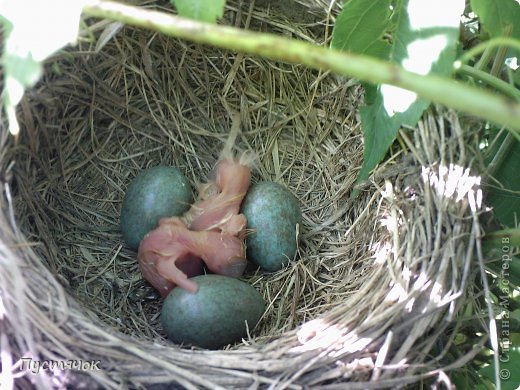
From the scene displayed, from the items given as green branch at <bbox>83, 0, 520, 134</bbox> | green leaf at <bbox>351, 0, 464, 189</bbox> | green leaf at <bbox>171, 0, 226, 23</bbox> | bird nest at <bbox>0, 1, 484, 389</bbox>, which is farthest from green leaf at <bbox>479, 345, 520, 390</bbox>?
green leaf at <bbox>171, 0, 226, 23</bbox>

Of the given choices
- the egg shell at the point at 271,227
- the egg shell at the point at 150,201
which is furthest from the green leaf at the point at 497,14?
the egg shell at the point at 150,201

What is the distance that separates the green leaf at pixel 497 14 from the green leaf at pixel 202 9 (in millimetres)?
460

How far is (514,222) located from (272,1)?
33.3 inches

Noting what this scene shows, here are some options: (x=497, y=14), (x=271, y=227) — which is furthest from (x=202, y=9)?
(x=271, y=227)

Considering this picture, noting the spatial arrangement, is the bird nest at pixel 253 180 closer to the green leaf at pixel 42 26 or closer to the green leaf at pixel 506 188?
the green leaf at pixel 506 188

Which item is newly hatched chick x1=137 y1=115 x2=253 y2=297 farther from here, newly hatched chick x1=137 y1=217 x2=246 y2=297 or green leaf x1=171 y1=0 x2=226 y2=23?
green leaf x1=171 y1=0 x2=226 y2=23

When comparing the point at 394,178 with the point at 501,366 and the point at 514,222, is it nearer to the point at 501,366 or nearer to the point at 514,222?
the point at 514,222

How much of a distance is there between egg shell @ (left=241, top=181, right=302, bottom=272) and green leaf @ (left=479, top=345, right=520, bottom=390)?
21.2 inches

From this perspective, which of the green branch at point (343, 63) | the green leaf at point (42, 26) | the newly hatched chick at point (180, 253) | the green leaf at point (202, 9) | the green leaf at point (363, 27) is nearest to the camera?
the green branch at point (343, 63)

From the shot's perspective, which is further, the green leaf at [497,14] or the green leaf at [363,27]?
the green leaf at [363,27]

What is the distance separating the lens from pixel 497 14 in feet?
3.86

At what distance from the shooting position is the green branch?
654 millimetres

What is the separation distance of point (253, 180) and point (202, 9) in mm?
757

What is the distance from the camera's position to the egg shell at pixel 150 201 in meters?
1.59
